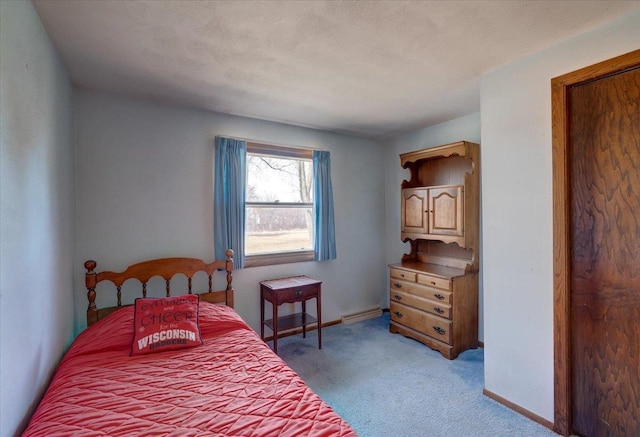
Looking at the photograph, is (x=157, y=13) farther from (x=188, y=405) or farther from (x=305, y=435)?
(x=305, y=435)

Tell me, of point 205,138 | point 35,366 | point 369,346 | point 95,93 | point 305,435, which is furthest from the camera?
point 369,346

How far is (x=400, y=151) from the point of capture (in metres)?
4.16

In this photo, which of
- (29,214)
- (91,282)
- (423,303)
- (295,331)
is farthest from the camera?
(295,331)

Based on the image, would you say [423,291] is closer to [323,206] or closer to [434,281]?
[434,281]

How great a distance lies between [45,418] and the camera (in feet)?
4.36

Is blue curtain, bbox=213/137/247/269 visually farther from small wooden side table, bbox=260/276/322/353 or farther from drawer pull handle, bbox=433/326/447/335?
drawer pull handle, bbox=433/326/447/335

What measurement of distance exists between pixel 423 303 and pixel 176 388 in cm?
249

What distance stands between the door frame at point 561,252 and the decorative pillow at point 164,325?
7.66 feet

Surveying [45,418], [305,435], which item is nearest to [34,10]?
[45,418]

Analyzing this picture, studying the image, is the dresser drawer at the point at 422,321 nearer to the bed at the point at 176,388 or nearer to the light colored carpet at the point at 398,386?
the light colored carpet at the point at 398,386

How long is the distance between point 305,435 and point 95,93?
298 cm

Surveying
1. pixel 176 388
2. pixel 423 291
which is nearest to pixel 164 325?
pixel 176 388

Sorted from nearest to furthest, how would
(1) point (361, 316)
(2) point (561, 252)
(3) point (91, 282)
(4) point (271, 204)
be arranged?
(2) point (561, 252) → (3) point (91, 282) → (4) point (271, 204) → (1) point (361, 316)

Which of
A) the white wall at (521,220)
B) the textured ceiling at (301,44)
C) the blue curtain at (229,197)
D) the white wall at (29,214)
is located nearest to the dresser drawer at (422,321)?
the white wall at (521,220)
